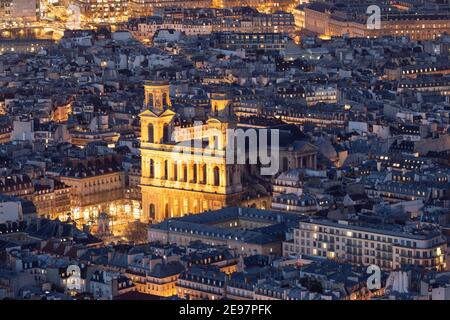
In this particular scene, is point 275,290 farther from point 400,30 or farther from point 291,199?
point 400,30

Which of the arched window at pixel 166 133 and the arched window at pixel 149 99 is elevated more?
the arched window at pixel 149 99

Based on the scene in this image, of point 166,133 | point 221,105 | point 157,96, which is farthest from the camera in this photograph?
point 157,96

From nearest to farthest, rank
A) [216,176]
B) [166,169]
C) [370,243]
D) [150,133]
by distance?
[370,243]
[216,176]
[166,169]
[150,133]

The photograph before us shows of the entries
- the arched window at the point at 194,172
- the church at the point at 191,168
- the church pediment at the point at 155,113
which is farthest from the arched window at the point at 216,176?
the church pediment at the point at 155,113

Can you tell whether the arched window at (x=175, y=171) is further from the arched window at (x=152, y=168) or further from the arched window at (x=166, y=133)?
the arched window at (x=166, y=133)

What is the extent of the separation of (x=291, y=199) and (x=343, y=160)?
27.9 feet

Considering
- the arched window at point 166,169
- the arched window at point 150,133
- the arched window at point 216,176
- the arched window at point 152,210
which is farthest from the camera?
the arched window at point 150,133

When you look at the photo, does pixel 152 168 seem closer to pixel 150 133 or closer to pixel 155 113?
pixel 150 133

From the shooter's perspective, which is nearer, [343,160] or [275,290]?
[275,290]

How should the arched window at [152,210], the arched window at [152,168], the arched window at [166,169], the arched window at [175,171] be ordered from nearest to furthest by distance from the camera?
the arched window at [152,210]
the arched window at [175,171]
the arched window at [166,169]
the arched window at [152,168]

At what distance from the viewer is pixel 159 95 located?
139 feet

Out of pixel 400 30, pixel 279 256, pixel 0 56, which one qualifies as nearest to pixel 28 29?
pixel 0 56

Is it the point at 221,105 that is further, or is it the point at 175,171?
the point at 221,105

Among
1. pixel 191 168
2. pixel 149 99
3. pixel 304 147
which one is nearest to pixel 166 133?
pixel 149 99
